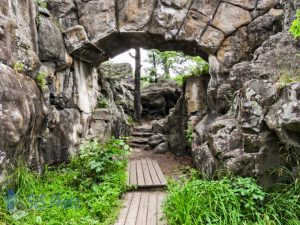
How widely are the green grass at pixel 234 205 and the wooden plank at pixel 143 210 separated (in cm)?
33

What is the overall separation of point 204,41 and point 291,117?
10.4 feet

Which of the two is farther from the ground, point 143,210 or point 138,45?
point 138,45

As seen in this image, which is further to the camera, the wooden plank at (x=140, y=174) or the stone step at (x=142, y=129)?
the stone step at (x=142, y=129)

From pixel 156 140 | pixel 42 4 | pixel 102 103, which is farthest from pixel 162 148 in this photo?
pixel 42 4

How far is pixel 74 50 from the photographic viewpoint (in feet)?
20.0

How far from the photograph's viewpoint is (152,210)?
402cm

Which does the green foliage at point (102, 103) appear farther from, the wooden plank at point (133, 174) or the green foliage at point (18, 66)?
the green foliage at point (18, 66)

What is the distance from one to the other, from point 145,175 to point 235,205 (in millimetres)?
2704

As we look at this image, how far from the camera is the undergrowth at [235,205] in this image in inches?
128

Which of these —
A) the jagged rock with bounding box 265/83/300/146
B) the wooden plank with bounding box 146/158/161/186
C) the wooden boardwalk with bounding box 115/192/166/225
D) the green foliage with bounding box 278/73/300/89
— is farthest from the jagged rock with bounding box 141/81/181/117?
the jagged rock with bounding box 265/83/300/146

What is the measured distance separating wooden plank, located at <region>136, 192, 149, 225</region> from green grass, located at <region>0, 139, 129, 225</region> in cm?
35

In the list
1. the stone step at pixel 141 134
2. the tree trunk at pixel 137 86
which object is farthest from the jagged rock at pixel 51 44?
the tree trunk at pixel 137 86

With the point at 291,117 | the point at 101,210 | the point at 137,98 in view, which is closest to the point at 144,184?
the point at 101,210

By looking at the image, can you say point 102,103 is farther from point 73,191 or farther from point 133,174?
point 73,191
